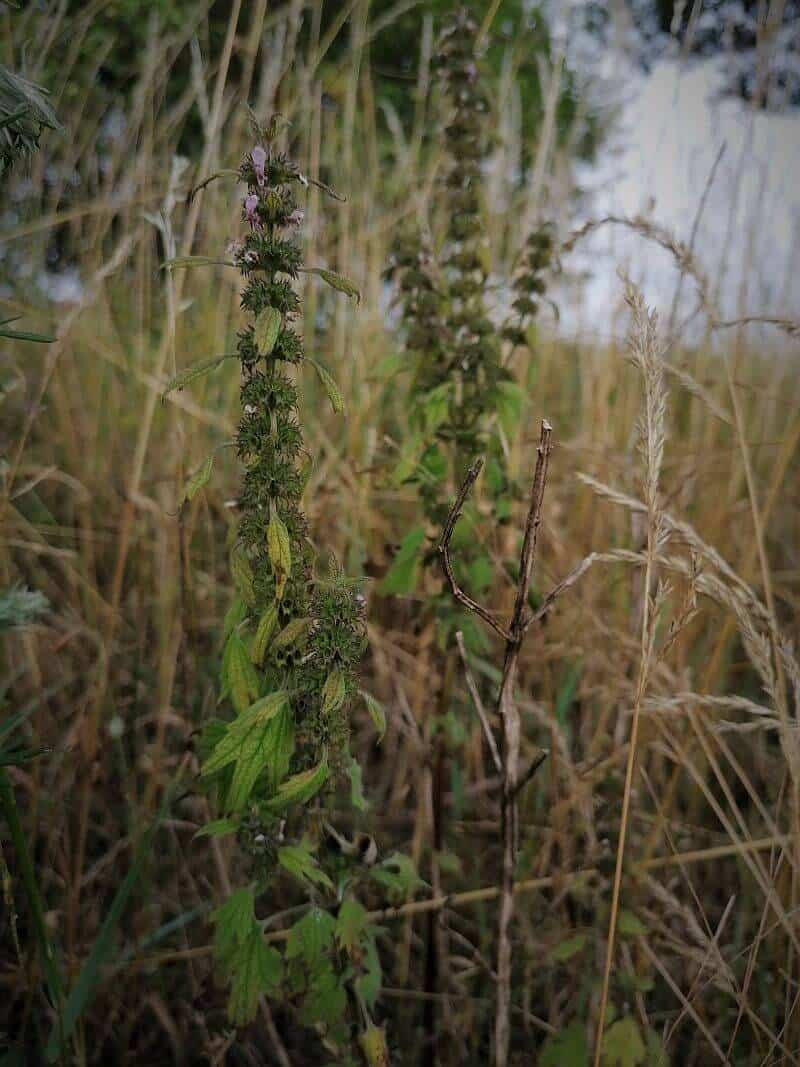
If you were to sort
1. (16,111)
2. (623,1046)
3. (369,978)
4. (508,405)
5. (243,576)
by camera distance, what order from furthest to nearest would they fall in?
(508,405), (623,1046), (369,978), (243,576), (16,111)

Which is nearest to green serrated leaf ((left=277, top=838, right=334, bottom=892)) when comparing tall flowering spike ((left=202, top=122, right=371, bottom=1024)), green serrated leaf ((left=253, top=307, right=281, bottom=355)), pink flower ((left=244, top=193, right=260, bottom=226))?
tall flowering spike ((left=202, top=122, right=371, bottom=1024))

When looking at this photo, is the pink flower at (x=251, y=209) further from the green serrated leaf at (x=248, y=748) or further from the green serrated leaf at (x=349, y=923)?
the green serrated leaf at (x=349, y=923)

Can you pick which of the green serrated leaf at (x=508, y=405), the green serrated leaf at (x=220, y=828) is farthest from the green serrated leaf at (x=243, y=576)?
the green serrated leaf at (x=508, y=405)

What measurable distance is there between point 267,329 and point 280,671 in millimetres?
310

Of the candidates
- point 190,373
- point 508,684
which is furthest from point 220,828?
point 190,373

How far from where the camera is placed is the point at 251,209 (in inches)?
26.7

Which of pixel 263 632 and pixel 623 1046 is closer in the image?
pixel 263 632

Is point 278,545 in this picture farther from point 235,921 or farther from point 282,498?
point 235,921

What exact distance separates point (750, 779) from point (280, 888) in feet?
3.12

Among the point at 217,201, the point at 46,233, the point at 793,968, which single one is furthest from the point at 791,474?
the point at 46,233

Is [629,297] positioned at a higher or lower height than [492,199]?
lower

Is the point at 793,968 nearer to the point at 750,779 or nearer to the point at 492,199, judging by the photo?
the point at 750,779

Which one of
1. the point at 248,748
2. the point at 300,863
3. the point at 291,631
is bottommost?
the point at 300,863

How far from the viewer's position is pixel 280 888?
1285 millimetres
